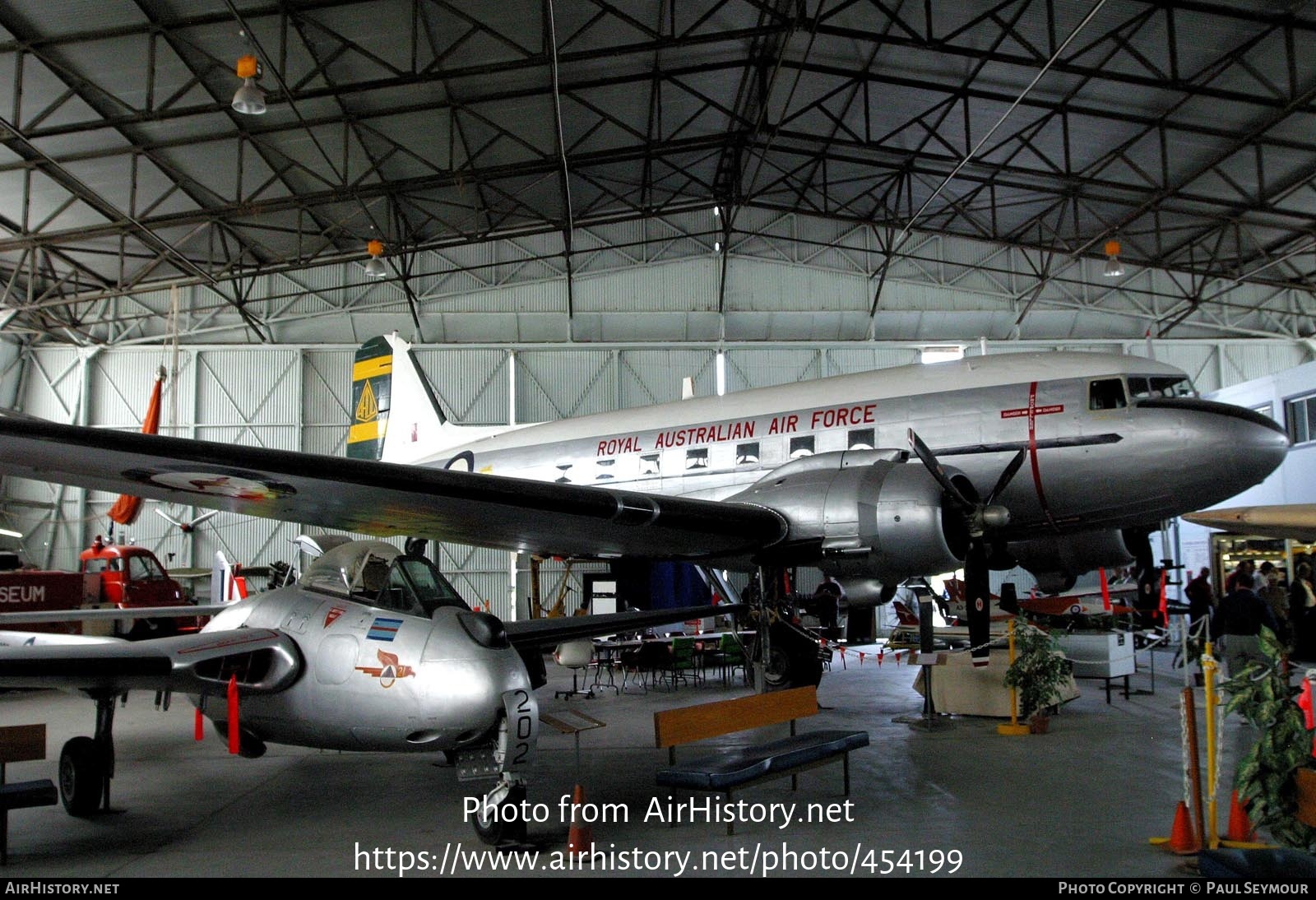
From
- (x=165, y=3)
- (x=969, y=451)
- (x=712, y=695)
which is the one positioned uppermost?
(x=165, y=3)

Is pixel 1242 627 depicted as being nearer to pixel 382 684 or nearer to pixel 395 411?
pixel 382 684

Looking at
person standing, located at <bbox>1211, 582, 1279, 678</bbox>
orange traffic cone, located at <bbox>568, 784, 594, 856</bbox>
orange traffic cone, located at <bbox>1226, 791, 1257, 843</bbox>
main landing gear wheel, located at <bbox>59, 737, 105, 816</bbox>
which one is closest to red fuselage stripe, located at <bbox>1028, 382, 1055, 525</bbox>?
person standing, located at <bbox>1211, 582, 1279, 678</bbox>

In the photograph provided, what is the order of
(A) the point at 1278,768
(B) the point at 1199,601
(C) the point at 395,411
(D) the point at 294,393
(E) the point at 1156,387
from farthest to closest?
(D) the point at 294,393, (C) the point at 395,411, (B) the point at 1199,601, (E) the point at 1156,387, (A) the point at 1278,768

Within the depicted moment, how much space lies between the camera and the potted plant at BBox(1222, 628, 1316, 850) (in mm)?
4746

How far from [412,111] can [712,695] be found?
1328cm

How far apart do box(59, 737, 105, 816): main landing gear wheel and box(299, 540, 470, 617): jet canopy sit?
6.43 feet

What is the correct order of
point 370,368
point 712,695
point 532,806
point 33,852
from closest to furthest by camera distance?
point 33,852, point 532,806, point 712,695, point 370,368

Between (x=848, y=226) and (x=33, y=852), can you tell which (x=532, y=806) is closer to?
(x=33, y=852)

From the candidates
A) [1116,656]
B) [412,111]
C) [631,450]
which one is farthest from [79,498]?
[1116,656]

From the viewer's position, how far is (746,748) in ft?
21.9

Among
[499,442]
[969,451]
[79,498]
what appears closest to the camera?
[969,451]

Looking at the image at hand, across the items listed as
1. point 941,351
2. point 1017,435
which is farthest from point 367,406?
point 941,351

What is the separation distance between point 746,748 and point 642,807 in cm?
89

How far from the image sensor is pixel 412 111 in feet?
61.3
